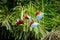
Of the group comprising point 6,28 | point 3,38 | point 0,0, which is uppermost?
point 0,0

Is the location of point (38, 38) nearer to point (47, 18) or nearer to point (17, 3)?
point (47, 18)

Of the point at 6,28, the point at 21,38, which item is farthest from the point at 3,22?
the point at 21,38

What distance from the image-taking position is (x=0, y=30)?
5.83 feet

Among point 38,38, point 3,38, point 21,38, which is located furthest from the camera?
point 3,38

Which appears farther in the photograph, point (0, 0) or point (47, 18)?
point (0, 0)

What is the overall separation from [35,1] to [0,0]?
15.3 inches

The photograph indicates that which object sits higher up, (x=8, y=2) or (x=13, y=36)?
(x=8, y=2)

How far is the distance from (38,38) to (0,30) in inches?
18.4

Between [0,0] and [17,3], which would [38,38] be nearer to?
[17,3]

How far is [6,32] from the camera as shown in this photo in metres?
1.75

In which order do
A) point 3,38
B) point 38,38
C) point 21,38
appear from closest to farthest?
point 38,38 < point 21,38 < point 3,38

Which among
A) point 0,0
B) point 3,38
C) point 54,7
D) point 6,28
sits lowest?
point 3,38

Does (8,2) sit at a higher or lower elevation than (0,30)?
higher

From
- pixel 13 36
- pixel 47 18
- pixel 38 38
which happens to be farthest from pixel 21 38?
pixel 47 18
